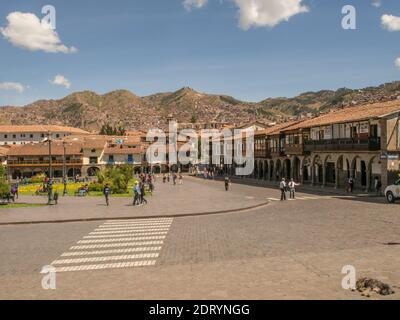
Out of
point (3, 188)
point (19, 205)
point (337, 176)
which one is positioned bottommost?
point (19, 205)

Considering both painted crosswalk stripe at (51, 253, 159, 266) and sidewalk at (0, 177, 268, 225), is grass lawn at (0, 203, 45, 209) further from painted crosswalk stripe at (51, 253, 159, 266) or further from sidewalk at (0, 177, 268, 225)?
painted crosswalk stripe at (51, 253, 159, 266)

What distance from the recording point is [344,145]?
4022 cm

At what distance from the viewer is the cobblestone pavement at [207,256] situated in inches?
385

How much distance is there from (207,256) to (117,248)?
3.62 metres

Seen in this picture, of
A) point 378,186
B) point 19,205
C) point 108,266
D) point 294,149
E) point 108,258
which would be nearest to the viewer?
point 108,266

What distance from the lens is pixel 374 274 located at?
34.7 ft

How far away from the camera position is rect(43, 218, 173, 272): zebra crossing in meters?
12.8

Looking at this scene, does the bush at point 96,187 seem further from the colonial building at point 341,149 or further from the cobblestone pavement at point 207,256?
the colonial building at point 341,149

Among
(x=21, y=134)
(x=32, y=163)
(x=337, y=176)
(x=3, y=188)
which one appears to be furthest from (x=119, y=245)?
(x=21, y=134)

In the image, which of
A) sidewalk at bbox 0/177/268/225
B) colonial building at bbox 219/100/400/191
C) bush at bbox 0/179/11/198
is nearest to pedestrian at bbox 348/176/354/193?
colonial building at bbox 219/100/400/191

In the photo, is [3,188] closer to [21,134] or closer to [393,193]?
[393,193]

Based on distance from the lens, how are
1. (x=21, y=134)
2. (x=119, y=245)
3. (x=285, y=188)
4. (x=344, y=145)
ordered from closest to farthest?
(x=119, y=245) < (x=285, y=188) < (x=344, y=145) < (x=21, y=134)

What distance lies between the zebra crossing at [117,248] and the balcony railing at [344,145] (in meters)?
22.0

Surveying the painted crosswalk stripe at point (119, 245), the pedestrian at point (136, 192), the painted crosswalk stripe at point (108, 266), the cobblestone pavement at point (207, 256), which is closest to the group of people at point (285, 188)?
the cobblestone pavement at point (207, 256)
